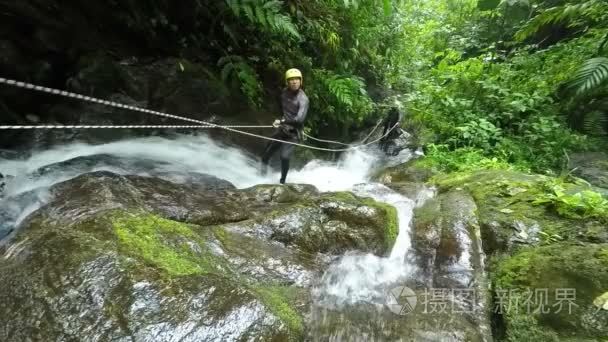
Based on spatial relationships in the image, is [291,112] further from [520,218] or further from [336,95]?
[520,218]

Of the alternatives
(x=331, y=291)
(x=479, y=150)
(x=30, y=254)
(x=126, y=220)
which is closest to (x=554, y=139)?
(x=479, y=150)

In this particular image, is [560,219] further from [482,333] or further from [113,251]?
[113,251]

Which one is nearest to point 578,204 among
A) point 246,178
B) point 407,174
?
point 407,174

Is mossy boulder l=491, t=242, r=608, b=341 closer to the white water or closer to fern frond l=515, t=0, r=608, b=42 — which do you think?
the white water

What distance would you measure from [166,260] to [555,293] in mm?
2890

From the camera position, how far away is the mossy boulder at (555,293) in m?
2.70

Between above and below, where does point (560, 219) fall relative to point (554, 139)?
below

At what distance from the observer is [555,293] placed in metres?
2.90

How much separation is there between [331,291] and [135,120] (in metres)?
4.12

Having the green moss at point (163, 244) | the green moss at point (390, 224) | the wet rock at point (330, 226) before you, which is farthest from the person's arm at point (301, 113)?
the green moss at point (163, 244)

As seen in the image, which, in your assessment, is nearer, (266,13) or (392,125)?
(266,13)

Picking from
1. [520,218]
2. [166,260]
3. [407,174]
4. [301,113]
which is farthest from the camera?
[407,174]

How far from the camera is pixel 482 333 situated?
9.61 ft

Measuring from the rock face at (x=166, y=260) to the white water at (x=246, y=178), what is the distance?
0.62 feet
